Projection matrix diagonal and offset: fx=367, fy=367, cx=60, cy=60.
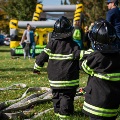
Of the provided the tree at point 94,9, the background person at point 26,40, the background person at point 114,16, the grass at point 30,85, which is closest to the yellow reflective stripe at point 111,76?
the grass at point 30,85

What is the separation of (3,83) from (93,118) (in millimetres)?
5408

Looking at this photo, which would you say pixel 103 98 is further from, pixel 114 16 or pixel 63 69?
pixel 114 16

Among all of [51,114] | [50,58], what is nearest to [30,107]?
[51,114]

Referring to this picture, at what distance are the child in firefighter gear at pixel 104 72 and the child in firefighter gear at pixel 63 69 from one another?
128 centimetres

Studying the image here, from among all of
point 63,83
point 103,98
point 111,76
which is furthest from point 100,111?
point 63,83

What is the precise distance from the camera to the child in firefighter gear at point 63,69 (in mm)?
5430

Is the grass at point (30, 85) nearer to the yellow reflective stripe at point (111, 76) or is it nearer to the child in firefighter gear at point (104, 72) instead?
the child in firefighter gear at point (104, 72)

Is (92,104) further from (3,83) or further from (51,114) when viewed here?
(3,83)

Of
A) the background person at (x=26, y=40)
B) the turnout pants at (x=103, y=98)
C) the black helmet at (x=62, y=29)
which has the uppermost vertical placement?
the black helmet at (x=62, y=29)

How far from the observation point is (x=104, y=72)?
409 cm

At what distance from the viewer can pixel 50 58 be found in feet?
18.4

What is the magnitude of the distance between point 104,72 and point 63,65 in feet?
4.71

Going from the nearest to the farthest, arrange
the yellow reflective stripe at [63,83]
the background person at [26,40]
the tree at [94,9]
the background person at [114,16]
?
the yellow reflective stripe at [63,83]
the background person at [114,16]
the background person at [26,40]
the tree at [94,9]

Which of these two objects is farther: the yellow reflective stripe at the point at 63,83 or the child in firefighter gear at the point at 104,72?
the yellow reflective stripe at the point at 63,83
